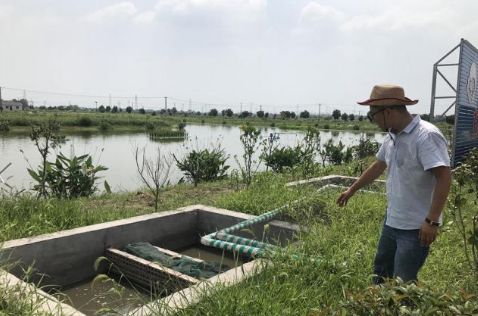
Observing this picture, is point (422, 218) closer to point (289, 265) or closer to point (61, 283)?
point (289, 265)

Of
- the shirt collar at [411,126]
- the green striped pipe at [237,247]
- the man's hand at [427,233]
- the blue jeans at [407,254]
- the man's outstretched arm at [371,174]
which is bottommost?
the green striped pipe at [237,247]

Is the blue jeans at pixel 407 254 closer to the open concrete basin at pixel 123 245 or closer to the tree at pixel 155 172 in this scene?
the open concrete basin at pixel 123 245

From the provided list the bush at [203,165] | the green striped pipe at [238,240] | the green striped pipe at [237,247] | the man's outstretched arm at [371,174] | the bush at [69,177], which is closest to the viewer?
the man's outstretched arm at [371,174]

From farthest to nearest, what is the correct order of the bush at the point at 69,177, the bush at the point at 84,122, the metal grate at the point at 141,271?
the bush at the point at 84,122 < the bush at the point at 69,177 < the metal grate at the point at 141,271

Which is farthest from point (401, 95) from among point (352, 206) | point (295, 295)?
point (352, 206)

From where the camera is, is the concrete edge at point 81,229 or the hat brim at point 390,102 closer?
the hat brim at point 390,102

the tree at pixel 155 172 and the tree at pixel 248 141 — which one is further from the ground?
the tree at pixel 248 141

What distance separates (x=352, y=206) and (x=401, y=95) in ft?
8.54

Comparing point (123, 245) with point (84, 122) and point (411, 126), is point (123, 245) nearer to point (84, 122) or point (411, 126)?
point (411, 126)

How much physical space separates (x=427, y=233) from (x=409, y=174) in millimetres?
346

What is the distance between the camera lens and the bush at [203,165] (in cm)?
901

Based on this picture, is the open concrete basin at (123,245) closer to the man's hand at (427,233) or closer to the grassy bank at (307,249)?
the grassy bank at (307,249)

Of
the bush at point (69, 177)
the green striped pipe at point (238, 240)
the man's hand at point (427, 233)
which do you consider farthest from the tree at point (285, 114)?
the man's hand at point (427, 233)

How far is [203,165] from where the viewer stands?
354 inches
